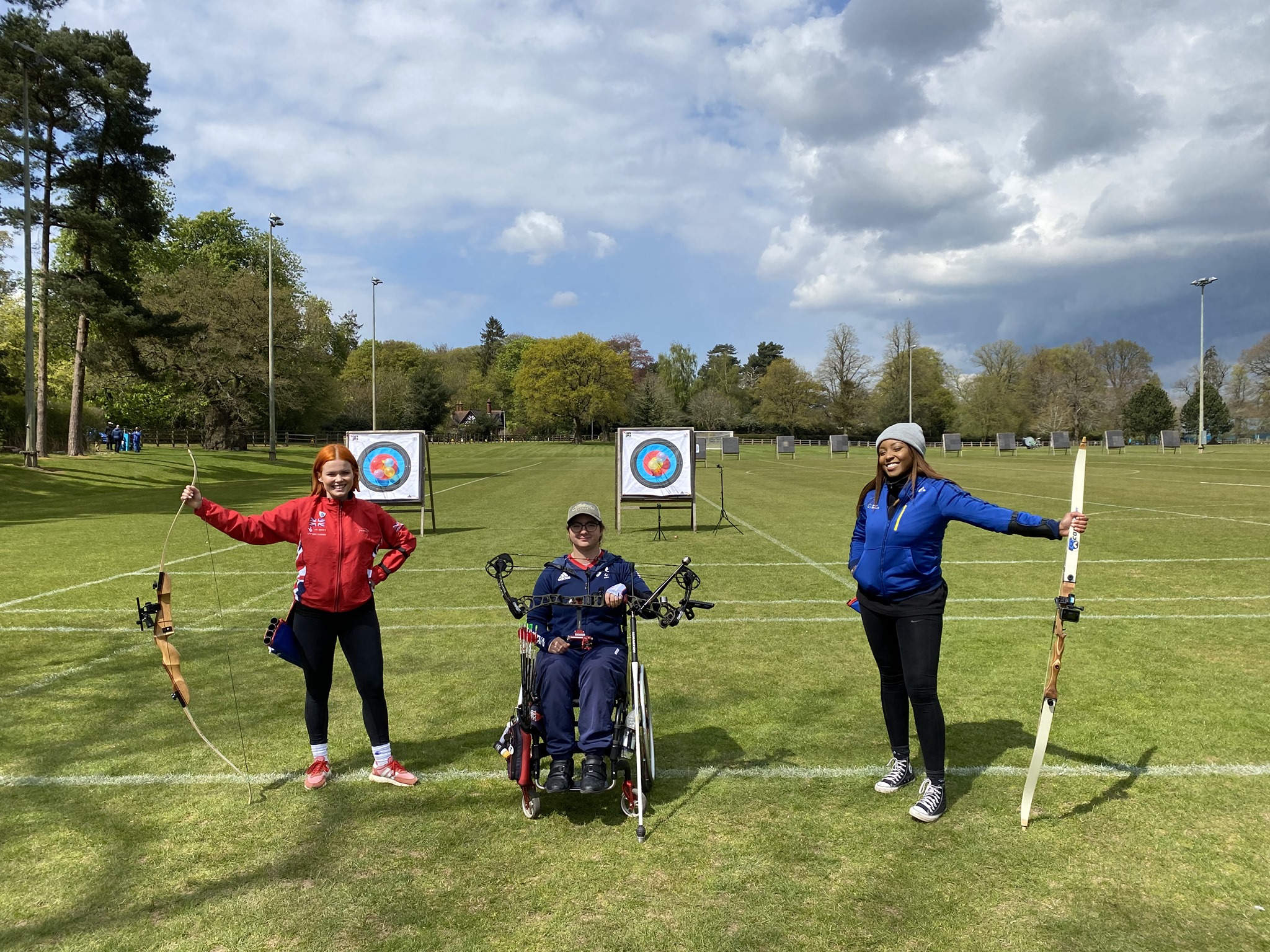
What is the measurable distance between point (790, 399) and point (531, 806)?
305 ft

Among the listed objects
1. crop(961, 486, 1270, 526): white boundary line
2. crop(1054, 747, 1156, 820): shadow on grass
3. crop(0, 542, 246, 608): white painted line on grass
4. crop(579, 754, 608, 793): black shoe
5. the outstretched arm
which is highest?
the outstretched arm

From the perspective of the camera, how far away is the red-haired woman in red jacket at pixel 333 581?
4.11m

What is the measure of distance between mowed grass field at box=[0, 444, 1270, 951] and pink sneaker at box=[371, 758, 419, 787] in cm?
12

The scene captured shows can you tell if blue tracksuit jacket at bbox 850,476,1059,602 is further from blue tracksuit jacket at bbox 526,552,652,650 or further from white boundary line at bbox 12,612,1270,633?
white boundary line at bbox 12,612,1270,633

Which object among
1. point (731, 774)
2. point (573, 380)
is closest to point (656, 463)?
point (731, 774)

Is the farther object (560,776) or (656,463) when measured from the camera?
(656,463)

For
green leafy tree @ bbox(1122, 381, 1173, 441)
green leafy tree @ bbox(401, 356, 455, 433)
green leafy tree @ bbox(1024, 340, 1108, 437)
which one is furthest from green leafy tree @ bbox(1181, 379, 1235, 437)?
green leafy tree @ bbox(401, 356, 455, 433)

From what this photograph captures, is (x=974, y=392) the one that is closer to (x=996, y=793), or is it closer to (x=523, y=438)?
(x=523, y=438)

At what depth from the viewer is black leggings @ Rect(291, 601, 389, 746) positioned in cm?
416

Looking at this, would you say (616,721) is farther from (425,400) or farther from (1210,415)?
(1210,415)

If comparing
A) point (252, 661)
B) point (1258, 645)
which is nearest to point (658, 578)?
point (252, 661)

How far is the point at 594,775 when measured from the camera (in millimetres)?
3666

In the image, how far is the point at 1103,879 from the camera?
330 centimetres

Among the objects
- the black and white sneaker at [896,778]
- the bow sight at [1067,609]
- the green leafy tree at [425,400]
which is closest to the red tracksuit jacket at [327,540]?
the black and white sneaker at [896,778]
